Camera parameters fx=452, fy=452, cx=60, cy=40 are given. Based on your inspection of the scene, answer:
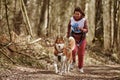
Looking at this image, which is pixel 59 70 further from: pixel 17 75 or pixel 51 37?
pixel 51 37

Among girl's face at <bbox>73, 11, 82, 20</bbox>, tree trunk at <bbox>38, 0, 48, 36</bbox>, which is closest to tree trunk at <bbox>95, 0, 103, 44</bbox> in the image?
tree trunk at <bbox>38, 0, 48, 36</bbox>

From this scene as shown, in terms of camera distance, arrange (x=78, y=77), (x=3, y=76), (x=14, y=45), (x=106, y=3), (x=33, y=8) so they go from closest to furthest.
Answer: (x=3, y=76)
(x=78, y=77)
(x=14, y=45)
(x=33, y=8)
(x=106, y=3)

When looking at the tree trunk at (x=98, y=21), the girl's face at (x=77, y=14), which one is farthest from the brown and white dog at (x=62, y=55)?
the tree trunk at (x=98, y=21)

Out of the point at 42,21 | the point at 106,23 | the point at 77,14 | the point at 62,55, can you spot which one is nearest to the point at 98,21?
the point at 106,23

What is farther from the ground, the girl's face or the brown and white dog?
the girl's face

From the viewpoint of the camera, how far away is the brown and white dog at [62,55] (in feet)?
41.7

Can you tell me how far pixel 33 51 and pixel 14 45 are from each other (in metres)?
1.10

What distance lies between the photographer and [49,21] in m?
23.9

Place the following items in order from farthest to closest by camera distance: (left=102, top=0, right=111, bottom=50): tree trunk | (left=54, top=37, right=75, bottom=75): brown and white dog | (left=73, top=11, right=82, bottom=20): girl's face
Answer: (left=102, top=0, right=111, bottom=50): tree trunk → (left=73, top=11, right=82, bottom=20): girl's face → (left=54, top=37, right=75, bottom=75): brown and white dog

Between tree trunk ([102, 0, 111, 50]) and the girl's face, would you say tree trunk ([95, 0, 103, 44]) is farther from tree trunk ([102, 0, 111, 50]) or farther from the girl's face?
the girl's face

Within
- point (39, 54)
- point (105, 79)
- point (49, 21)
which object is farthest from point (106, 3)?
point (105, 79)

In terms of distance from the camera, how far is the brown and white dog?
12709 millimetres

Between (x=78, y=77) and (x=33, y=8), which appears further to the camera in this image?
(x=33, y=8)

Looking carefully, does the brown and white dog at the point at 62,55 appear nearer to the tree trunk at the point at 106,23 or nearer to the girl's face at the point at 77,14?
the girl's face at the point at 77,14
